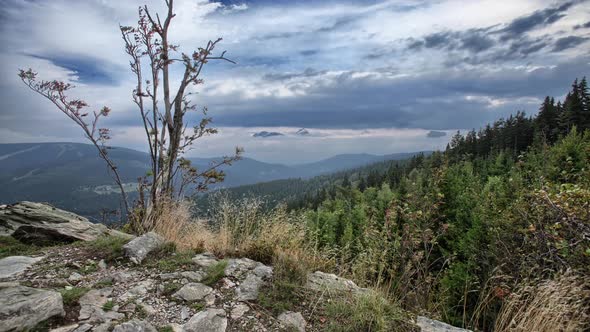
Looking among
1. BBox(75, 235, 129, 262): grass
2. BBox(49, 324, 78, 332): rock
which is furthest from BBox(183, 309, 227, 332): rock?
BBox(75, 235, 129, 262): grass

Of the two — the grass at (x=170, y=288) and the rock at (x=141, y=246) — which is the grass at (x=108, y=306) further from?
the rock at (x=141, y=246)

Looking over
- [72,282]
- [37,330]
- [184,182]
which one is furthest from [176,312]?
A: [184,182]

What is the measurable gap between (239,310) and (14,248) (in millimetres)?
5058

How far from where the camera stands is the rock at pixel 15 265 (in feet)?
14.5

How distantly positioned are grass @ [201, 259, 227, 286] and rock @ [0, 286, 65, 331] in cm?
181

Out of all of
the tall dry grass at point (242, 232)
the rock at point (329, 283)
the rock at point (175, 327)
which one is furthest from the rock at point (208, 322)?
the tall dry grass at point (242, 232)

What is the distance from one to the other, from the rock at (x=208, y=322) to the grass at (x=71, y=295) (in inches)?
54.8

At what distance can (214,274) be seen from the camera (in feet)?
15.6

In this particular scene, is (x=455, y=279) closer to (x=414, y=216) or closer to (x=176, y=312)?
(x=414, y=216)

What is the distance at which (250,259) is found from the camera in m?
5.78

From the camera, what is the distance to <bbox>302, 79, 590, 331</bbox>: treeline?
494 centimetres

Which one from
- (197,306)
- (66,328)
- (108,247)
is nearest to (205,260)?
(197,306)

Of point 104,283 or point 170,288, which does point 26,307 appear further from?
point 170,288

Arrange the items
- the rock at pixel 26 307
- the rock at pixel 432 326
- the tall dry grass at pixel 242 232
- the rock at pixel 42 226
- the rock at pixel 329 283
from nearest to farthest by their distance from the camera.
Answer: the rock at pixel 26 307 < the rock at pixel 432 326 < the rock at pixel 329 283 < the tall dry grass at pixel 242 232 < the rock at pixel 42 226
